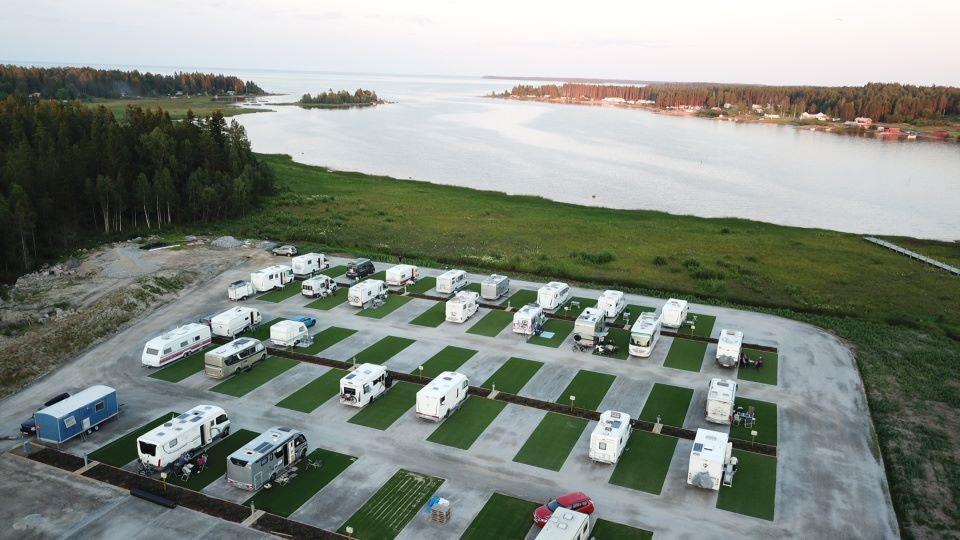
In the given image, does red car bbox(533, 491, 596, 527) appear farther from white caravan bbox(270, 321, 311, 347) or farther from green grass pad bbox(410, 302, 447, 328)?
green grass pad bbox(410, 302, 447, 328)

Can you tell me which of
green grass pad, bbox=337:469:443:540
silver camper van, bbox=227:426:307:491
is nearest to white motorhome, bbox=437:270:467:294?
silver camper van, bbox=227:426:307:491

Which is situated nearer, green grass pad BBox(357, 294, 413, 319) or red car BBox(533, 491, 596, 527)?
red car BBox(533, 491, 596, 527)

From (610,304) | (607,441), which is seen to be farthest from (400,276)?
(607,441)

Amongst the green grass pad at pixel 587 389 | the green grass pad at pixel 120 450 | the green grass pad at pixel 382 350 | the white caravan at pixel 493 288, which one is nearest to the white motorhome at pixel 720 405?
the green grass pad at pixel 587 389

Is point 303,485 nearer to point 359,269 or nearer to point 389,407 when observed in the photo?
point 389,407

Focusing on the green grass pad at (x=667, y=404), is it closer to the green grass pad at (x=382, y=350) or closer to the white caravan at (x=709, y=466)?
the white caravan at (x=709, y=466)

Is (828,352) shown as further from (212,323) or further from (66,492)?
(66,492)

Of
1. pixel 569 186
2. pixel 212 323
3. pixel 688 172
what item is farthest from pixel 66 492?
pixel 688 172
